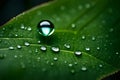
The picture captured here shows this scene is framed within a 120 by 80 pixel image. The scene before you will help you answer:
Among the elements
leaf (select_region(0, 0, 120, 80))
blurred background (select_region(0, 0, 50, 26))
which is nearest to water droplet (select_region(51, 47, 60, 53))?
leaf (select_region(0, 0, 120, 80))

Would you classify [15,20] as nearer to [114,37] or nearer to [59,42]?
[59,42]

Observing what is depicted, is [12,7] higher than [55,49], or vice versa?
[12,7]

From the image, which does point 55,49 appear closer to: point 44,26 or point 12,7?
point 44,26

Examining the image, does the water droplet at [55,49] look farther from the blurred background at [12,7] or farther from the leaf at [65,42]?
the blurred background at [12,7]

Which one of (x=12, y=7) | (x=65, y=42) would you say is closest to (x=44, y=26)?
(x=65, y=42)

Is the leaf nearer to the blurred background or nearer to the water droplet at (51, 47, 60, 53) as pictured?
the water droplet at (51, 47, 60, 53)

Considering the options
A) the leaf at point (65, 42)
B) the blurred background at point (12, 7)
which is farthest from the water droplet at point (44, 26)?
the blurred background at point (12, 7)

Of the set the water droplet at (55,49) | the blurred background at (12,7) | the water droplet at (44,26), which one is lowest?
the water droplet at (55,49)

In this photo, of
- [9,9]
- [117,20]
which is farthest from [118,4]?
[9,9]
